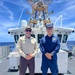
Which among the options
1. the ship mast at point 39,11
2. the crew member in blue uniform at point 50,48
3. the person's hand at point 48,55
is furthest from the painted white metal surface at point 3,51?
the person's hand at point 48,55

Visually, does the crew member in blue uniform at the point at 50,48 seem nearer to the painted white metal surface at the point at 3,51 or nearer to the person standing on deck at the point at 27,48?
the person standing on deck at the point at 27,48

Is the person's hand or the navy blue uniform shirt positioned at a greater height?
the navy blue uniform shirt

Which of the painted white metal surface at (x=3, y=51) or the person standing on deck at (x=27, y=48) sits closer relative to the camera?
the person standing on deck at (x=27, y=48)

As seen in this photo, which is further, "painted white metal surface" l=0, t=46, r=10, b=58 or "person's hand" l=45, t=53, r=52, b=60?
"painted white metal surface" l=0, t=46, r=10, b=58

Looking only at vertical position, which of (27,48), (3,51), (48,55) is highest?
(27,48)

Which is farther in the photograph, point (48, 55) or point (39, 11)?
point (39, 11)

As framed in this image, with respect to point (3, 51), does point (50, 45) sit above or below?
above

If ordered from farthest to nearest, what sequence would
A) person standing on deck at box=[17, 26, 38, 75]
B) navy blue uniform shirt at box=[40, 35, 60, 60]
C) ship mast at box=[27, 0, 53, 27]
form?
ship mast at box=[27, 0, 53, 27] < person standing on deck at box=[17, 26, 38, 75] < navy blue uniform shirt at box=[40, 35, 60, 60]

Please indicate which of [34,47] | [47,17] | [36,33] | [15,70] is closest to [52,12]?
[47,17]

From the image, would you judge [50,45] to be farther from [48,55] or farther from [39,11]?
[39,11]

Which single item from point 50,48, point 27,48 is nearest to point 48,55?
point 50,48

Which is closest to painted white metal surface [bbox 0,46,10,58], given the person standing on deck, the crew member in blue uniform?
the person standing on deck

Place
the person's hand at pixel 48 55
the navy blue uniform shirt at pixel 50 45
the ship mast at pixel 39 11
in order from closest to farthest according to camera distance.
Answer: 1. the person's hand at pixel 48 55
2. the navy blue uniform shirt at pixel 50 45
3. the ship mast at pixel 39 11

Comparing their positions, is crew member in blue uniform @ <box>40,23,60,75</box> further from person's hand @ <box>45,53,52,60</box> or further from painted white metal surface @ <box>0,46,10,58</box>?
painted white metal surface @ <box>0,46,10,58</box>
